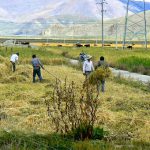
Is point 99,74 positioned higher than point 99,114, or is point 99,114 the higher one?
point 99,74

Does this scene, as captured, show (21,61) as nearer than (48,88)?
No

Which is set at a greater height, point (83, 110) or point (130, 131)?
point (83, 110)

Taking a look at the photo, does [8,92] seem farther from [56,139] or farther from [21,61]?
[21,61]

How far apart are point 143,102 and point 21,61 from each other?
2638cm

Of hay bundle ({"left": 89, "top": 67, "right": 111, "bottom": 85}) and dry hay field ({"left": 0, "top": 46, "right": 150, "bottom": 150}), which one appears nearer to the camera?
dry hay field ({"left": 0, "top": 46, "right": 150, "bottom": 150})

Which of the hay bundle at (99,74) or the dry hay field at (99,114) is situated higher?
the hay bundle at (99,74)

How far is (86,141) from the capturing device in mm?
9875

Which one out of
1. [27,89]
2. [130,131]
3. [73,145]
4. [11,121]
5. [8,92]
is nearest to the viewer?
[73,145]

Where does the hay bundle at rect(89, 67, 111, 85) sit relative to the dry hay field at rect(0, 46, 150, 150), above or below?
above

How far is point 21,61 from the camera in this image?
44156 millimetres

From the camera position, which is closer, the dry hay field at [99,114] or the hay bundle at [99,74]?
the dry hay field at [99,114]

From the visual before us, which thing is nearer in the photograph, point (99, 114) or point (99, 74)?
point (99, 114)

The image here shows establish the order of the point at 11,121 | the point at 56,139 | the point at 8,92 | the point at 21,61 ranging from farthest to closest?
the point at 21,61
the point at 8,92
the point at 11,121
the point at 56,139

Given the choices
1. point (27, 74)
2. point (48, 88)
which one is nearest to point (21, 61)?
point (27, 74)
